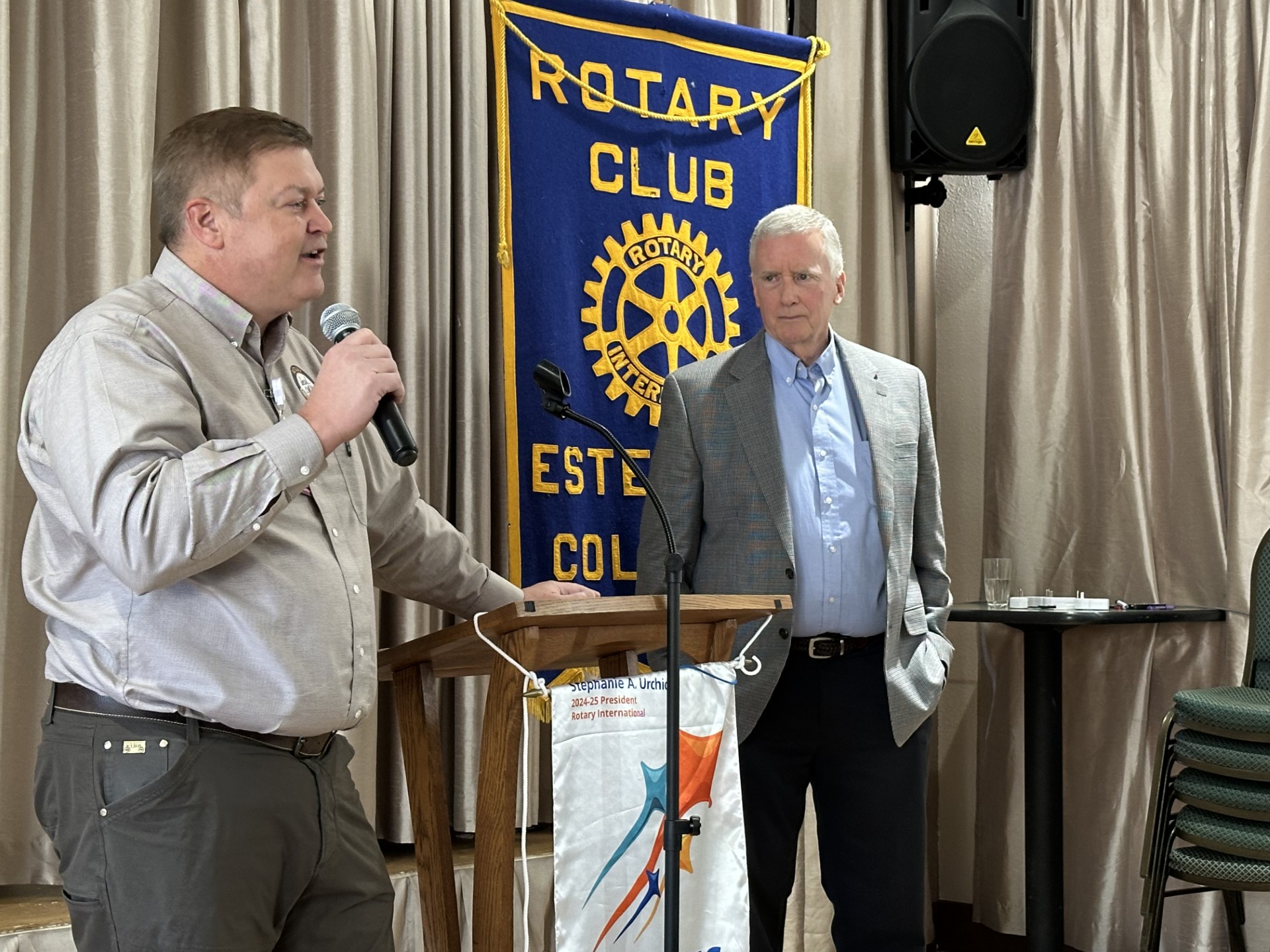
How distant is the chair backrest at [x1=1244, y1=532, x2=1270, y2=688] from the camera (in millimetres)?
3307

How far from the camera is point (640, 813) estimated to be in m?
1.99

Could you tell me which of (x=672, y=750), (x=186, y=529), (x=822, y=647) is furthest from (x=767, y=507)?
(x=186, y=529)

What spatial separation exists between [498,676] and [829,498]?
107 cm

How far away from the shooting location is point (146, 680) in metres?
1.62

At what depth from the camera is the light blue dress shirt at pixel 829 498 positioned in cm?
269

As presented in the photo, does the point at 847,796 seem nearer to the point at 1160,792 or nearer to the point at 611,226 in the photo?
the point at 1160,792

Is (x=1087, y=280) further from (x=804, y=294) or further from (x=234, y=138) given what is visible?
(x=234, y=138)

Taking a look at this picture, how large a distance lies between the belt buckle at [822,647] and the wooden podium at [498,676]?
0.53 meters

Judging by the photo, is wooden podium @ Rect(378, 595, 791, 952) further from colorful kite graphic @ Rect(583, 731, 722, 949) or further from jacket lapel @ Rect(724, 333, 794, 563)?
jacket lapel @ Rect(724, 333, 794, 563)

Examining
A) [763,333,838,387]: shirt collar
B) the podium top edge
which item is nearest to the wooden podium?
the podium top edge

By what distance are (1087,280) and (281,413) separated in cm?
272

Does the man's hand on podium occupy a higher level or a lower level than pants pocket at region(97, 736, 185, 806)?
higher

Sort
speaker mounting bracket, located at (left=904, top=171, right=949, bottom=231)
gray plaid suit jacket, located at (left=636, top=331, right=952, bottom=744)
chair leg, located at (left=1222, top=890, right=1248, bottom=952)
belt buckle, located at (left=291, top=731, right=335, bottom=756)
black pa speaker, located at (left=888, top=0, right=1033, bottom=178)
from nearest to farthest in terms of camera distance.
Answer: belt buckle, located at (left=291, top=731, right=335, bottom=756)
gray plaid suit jacket, located at (left=636, top=331, right=952, bottom=744)
chair leg, located at (left=1222, top=890, right=1248, bottom=952)
black pa speaker, located at (left=888, top=0, right=1033, bottom=178)
speaker mounting bracket, located at (left=904, top=171, right=949, bottom=231)

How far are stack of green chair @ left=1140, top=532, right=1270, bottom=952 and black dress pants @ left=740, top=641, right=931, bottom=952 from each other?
2.28ft
